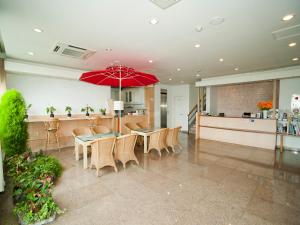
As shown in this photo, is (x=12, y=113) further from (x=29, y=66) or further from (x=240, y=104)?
(x=240, y=104)

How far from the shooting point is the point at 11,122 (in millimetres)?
3350

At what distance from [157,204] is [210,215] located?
773mm

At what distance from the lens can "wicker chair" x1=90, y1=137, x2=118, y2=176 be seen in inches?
125

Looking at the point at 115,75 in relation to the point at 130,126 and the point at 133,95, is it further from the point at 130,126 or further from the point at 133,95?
the point at 133,95

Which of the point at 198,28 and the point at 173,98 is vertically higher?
the point at 198,28

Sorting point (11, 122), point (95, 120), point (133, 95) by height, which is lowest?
point (95, 120)

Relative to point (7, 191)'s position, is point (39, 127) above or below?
above

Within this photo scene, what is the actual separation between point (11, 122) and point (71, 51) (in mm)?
2183

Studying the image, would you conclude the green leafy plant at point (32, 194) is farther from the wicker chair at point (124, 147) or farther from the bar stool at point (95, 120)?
the bar stool at point (95, 120)

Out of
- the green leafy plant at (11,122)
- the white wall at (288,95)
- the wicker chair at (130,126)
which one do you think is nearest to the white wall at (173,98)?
the wicker chair at (130,126)

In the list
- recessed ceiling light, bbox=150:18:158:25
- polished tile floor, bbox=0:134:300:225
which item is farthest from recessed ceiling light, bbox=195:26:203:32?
polished tile floor, bbox=0:134:300:225

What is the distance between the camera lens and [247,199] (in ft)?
8.03

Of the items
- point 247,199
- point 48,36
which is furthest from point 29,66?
point 247,199

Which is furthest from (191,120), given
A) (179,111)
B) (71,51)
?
(71,51)
